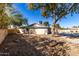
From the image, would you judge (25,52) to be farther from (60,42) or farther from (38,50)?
(60,42)

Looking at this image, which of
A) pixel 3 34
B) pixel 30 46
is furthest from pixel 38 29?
pixel 3 34

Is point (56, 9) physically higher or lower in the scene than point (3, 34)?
higher

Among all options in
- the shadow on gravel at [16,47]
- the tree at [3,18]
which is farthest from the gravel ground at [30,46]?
the tree at [3,18]

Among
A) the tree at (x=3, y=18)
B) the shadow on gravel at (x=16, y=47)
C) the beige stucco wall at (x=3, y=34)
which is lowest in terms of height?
the shadow on gravel at (x=16, y=47)

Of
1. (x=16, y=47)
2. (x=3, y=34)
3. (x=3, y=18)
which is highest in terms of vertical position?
(x=3, y=18)

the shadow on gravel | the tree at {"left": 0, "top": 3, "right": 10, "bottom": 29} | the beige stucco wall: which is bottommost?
the shadow on gravel

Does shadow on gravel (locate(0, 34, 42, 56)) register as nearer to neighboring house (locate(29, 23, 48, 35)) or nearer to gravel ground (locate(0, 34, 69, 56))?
gravel ground (locate(0, 34, 69, 56))

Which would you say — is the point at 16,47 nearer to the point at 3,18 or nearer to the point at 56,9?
the point at 3,18

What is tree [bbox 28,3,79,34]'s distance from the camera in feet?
8.04

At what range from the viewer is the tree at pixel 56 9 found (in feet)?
8.04

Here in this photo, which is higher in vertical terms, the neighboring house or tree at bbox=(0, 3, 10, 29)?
tree at bbox=(0, 3, 10, 29)

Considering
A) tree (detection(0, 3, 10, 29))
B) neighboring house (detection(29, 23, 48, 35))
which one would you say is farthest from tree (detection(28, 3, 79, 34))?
tree (detection(0, 3, 10, 29))

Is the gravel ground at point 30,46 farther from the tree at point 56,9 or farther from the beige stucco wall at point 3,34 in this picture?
the tree at point 56,9

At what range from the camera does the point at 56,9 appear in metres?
2.48
